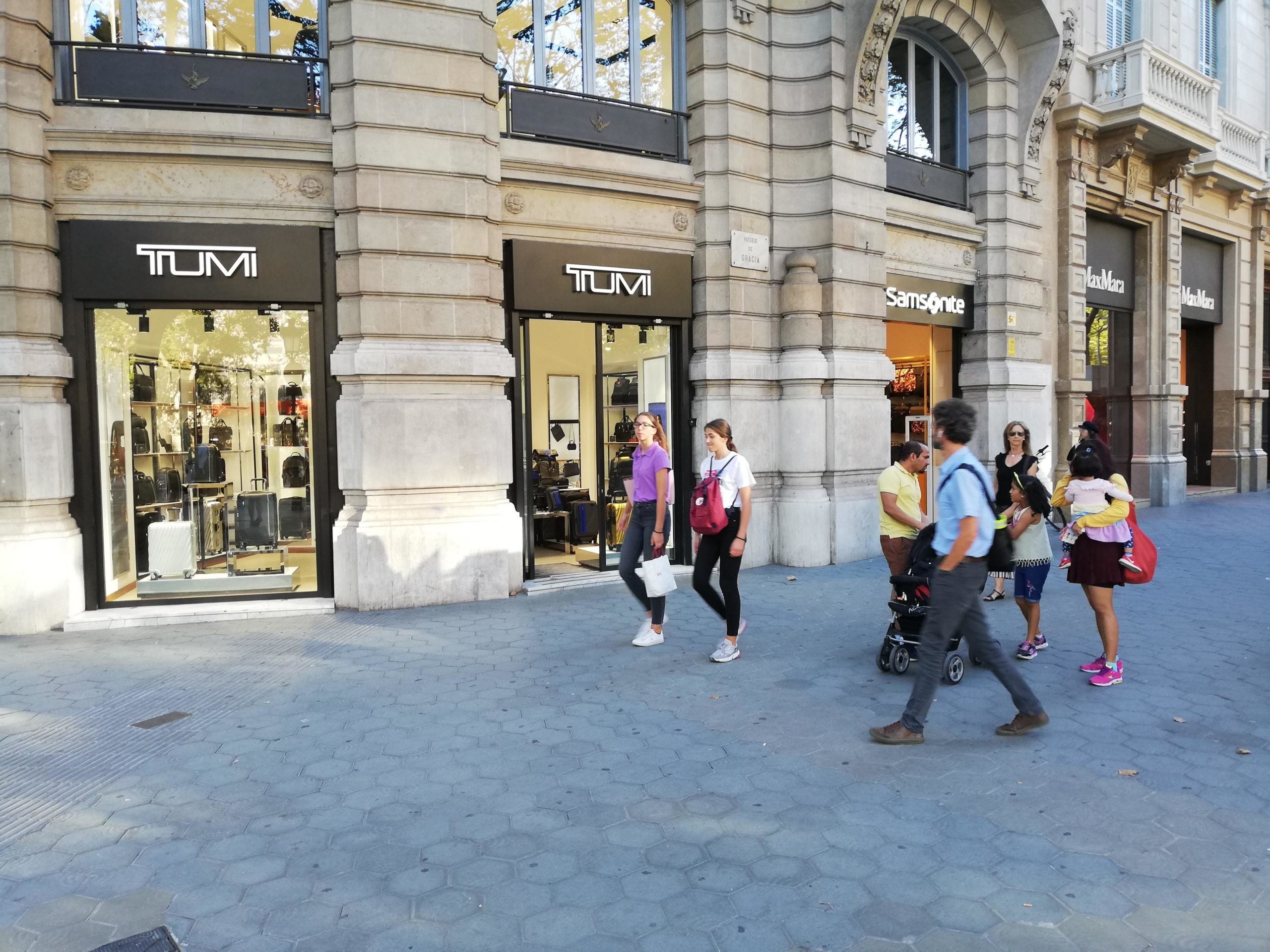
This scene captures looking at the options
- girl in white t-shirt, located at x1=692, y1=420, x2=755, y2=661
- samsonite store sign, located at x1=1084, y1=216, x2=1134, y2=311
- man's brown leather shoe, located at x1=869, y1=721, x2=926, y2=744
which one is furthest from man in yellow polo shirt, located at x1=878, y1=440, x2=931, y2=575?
samsonite store sign, located at x1=1084, y1=216, x2=1134, y2=311

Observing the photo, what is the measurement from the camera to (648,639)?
7.02m

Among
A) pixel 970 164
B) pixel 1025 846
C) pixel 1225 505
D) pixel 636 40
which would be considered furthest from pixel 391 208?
pixel 1225 505

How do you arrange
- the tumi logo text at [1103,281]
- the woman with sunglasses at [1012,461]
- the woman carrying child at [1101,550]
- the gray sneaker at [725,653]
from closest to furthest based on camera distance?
the woman carrying child at [1101,550], the gray sneaker at [725,653], the woman with sunglasses at [1012,461], the tumi logo text at [1103,281]

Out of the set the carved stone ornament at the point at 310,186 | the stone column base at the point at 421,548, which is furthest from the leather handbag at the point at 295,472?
the carved stone ornament at the point at 310,186

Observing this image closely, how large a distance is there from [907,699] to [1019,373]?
9392 mm

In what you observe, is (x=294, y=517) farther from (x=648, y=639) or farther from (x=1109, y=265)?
(x=1109, y=265)

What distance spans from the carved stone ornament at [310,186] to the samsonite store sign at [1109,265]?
13173mm

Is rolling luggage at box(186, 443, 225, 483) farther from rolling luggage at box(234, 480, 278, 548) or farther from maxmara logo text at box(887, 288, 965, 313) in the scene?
maxmara logo text at box(887, 288, 965, 313)

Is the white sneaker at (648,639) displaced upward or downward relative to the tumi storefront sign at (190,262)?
downward

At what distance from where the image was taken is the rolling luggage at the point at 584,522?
11.0 meters

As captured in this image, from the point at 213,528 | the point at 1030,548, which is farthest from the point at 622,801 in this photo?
the point at 213,528

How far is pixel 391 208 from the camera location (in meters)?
8.43

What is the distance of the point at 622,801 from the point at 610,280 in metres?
6.90

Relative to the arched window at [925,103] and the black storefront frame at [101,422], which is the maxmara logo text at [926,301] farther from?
the black storefront frame at [101,422]
